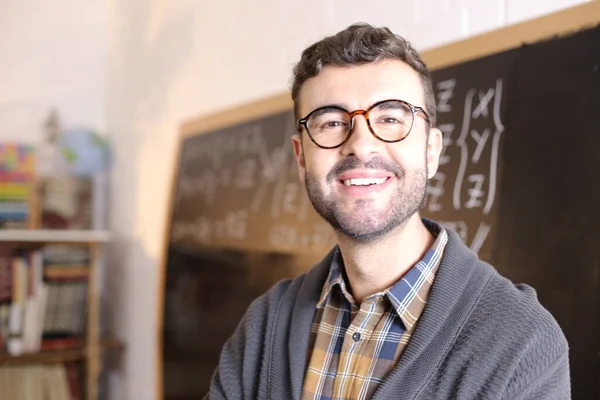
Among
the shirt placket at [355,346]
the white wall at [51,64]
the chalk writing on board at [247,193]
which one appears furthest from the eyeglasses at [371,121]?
the white wall at [51,64]

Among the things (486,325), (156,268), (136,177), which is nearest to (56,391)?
(156,268)

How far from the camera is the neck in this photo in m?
1.11

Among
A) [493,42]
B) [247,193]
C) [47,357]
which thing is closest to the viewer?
[493,42]

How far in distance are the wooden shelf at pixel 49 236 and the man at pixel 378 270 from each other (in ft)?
6.74

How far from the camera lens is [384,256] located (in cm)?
112

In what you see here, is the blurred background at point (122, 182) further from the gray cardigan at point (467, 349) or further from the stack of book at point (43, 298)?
the gray cardigan at point (467, 349)

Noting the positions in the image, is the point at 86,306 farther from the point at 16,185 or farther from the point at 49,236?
the point at 16,185

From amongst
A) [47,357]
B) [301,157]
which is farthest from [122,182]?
[301,157]

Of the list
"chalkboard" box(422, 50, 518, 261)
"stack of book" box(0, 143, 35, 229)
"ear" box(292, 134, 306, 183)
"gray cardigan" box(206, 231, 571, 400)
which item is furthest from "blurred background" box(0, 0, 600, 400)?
"gray cardigan" box(206, 231, 571, 400)

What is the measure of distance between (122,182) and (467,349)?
111 inches

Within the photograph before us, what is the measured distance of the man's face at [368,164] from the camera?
1.07m

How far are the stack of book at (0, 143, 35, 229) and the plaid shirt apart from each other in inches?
91.9

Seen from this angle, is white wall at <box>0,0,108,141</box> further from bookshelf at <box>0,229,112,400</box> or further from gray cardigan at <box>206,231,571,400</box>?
gray cardigan at <box>206,231,571,400</box>

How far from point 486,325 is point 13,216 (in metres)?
2.69
